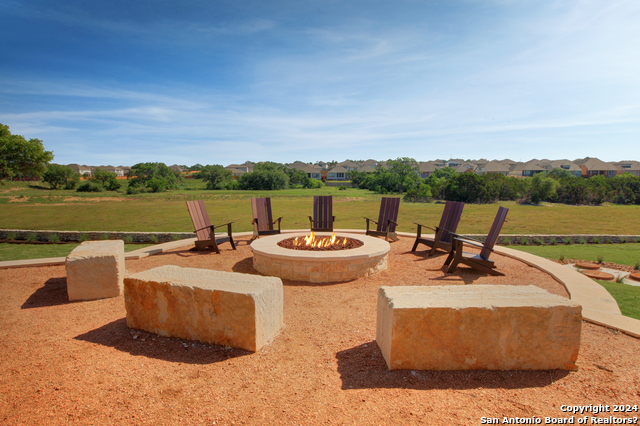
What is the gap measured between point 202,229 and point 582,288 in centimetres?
694

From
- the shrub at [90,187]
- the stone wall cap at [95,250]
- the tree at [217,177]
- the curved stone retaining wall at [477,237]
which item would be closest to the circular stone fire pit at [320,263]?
the stone wall cap at [95,250]

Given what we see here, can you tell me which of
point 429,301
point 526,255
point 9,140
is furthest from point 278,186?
point 429,301

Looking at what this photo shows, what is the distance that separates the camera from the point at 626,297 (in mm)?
4582

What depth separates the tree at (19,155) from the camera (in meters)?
23.6

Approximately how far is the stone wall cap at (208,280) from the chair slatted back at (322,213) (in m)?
5.02

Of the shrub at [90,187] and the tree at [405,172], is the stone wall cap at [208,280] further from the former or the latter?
the shrub at [90,187]

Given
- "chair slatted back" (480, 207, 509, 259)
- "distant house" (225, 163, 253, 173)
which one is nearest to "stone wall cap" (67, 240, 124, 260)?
"chair slatted back" (480, 207, 509, 259)

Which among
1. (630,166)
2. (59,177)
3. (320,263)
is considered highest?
(630,166)

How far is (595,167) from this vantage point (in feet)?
220

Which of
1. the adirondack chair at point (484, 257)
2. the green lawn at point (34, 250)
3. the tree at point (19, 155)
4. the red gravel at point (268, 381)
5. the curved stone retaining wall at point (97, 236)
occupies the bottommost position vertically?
the green lawn at point (34, 250)

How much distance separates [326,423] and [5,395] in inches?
89.1

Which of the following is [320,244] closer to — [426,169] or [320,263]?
[320,263]

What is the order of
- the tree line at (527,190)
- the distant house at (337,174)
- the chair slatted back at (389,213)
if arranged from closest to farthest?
the chair slatted back at (389,213)
the tree line at (527,190)
the distant house at (337,174)

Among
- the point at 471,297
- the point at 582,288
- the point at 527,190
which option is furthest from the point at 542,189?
the point at 471,297
